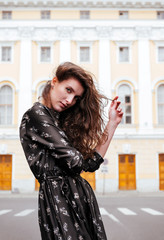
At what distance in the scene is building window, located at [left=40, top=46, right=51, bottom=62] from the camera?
23670 millimetres

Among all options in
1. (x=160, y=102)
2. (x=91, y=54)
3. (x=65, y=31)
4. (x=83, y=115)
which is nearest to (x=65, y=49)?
(x=65, y=31)

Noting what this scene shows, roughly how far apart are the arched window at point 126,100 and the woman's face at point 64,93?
20.9m

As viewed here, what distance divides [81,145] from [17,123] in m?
21.1

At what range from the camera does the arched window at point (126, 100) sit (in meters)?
22.8

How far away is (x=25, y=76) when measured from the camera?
23281 millimetres

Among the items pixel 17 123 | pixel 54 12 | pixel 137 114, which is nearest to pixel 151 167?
pixel 137 114

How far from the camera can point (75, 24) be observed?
23656mm

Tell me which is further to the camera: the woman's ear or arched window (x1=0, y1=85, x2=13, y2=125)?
arched window (x1=0, y1=85, x2=13, y2=125)

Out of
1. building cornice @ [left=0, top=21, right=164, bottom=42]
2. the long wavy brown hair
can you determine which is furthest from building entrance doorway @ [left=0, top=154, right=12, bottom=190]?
the long wavy brown hair

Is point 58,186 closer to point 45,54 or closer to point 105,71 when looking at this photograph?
point 105,71

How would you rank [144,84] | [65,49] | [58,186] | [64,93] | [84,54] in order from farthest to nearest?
[84,54]
[65,49]
[144,84]
[64,93]
[58,186]

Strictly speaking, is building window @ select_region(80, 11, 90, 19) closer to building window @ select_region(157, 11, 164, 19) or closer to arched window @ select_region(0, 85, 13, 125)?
building window @ select_region(157, 11, 164, 19)

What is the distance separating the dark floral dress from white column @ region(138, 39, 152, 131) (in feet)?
69.0

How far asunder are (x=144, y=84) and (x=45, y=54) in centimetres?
707
